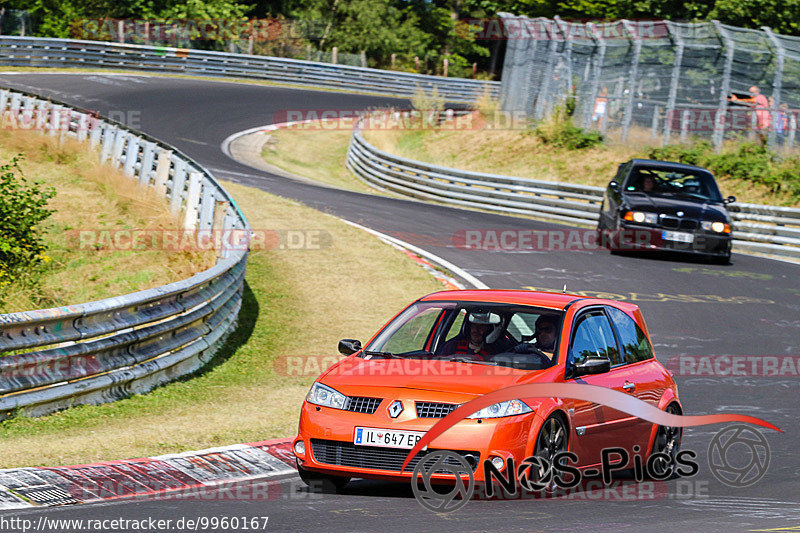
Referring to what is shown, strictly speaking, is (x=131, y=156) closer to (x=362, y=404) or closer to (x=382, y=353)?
(x=382, y=353)

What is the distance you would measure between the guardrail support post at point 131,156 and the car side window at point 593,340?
1386cm

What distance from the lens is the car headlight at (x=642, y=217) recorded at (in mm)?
20219

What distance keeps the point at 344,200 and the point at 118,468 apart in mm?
18935

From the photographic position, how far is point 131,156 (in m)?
20.6

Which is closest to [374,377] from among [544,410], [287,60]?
[544,410]

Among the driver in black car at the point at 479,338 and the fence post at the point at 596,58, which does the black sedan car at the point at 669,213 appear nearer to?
the fence post at the point at 596,58

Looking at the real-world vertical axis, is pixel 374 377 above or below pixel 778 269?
above

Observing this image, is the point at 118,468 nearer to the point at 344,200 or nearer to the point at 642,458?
the point at 642,458

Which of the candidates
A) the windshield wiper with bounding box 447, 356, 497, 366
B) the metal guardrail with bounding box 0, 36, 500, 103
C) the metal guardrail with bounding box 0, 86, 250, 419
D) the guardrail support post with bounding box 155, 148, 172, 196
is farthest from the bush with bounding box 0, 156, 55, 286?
the metal guardrail with bounding box 0, 36, 500, 103

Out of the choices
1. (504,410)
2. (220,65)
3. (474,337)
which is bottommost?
Answer: (504,410)

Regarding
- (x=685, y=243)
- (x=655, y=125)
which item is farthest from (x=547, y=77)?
(x=685, y=243)

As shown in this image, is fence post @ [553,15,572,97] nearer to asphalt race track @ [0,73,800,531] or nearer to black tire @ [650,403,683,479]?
asphalt race track @ [0,73,800,531]

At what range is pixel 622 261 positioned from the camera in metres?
20.5

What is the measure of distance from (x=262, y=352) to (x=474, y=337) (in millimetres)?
5798
